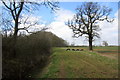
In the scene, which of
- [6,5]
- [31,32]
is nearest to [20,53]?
[31,32]

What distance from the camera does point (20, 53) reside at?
956cm

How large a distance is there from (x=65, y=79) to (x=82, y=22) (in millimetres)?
20695

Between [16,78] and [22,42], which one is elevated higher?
[22,42]

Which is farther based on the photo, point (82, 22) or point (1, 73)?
point (82, 22)

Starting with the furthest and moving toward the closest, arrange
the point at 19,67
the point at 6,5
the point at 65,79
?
the point at 6,5 < the point at 19,67 < the point at 65,79

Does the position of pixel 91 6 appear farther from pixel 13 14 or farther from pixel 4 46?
pixel 4 46

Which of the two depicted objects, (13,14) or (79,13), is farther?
(79,13)

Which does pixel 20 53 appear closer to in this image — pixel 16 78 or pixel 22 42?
pixel 22 42

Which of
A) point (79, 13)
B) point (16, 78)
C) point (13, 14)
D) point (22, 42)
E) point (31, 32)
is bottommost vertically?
point (16, 78)

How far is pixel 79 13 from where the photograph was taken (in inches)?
1060

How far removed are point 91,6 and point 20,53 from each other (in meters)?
19.9

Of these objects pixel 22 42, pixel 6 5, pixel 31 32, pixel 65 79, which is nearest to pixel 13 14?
pixel 6 5

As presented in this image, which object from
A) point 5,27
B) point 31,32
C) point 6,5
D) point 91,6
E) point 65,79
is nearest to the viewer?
point 65,79

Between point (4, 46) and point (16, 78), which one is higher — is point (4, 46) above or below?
above
